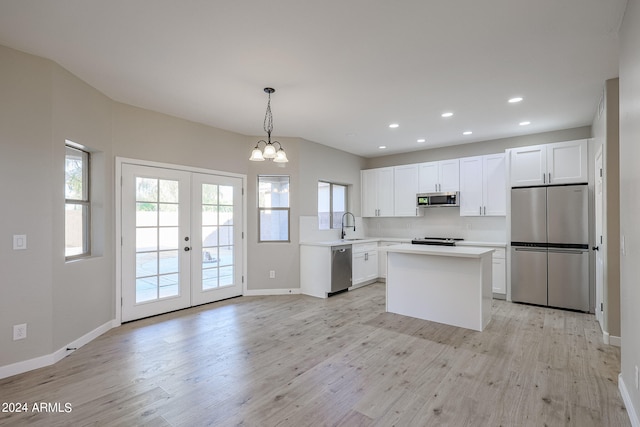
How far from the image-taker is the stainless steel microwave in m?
5.70

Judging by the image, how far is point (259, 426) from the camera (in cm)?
200

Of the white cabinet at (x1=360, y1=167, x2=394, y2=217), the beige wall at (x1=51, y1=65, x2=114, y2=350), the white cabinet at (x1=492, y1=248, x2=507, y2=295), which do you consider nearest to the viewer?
the beige wall at (x1=51, y1=65, x2=114, y2=350)

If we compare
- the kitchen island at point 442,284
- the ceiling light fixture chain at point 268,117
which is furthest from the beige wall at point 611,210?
the ceiling light fixture chain at point 268,117

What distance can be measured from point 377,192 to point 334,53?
14.1 feet

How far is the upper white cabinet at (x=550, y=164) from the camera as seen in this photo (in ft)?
14.6

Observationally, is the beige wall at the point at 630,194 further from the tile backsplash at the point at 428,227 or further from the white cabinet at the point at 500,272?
the tile backsplash at the point at 428,227

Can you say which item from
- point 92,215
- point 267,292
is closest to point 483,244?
point 267,292

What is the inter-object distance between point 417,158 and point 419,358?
14.6 feet

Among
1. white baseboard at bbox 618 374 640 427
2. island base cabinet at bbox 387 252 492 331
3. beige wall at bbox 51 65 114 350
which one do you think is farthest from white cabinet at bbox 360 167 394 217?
beige wall at bbox 51 65 114 350

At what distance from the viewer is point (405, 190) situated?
6387 mm

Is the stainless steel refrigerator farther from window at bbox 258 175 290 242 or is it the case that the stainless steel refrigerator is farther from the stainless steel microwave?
window at bbox 258 175 290 242

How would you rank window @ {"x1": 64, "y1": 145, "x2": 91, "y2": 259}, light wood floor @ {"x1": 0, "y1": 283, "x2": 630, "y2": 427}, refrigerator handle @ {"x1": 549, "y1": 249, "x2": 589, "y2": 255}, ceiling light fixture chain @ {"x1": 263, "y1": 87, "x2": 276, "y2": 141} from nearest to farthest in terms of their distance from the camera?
light wood floor @ {"x1": 0, "y1": 283, "x2": 630, "y2": 427} → window @ {"x1": 64, "y1": 145, "x2": 91, "y2": 259} → ceiling light fixture chain @ {"x1": 263, "y1": 87, "x2": 276, "y2": 141} → refrigerator handle @ {"x1": 549, "y1": 249, "x2": 589, "y2": 255}

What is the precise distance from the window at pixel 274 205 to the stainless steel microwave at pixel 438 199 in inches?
102

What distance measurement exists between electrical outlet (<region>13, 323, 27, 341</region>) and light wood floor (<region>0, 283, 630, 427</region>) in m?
0.32
